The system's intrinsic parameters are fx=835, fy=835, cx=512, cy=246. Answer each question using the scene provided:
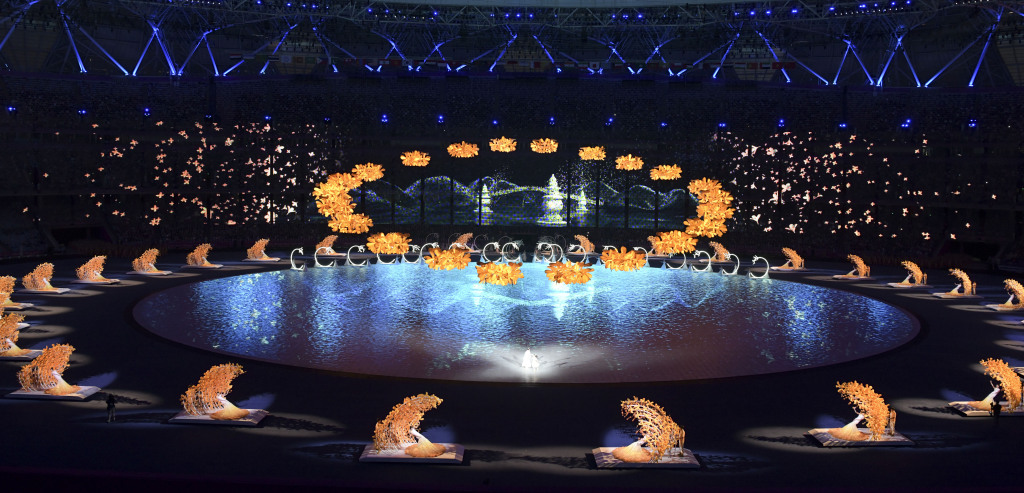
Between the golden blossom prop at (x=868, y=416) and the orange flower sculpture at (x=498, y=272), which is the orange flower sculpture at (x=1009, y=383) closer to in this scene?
the golden blossom prop at (x=868, y=416)

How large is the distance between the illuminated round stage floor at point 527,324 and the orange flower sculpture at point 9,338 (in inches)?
→ 140

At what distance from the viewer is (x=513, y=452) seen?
44.2 feet

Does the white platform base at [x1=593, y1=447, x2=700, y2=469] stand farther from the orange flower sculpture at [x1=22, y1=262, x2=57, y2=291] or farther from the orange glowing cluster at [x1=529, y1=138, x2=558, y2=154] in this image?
the orange glowing cluster at [x1=529, y1=138, x2=558, y2=154]

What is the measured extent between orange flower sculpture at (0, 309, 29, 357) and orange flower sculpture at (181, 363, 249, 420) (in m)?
6.89

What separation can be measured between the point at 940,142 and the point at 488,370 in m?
37.7

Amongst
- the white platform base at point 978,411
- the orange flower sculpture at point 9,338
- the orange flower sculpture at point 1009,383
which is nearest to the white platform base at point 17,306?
the orange flower sculpture at point 9,338

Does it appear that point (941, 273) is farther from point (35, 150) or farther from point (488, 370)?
point (35, 150)

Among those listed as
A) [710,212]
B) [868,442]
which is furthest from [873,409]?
[710,212]

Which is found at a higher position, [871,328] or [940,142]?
[940,142]

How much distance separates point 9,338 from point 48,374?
13.6 feet

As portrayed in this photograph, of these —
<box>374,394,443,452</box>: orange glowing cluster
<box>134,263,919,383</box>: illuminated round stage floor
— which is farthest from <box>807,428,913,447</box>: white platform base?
<box>374,394,443,452</box>: orange glowing cluster

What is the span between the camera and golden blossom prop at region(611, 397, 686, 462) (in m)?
12.9

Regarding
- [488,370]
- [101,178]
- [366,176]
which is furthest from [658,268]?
[101,178]

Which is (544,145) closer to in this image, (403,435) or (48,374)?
(48,374)
